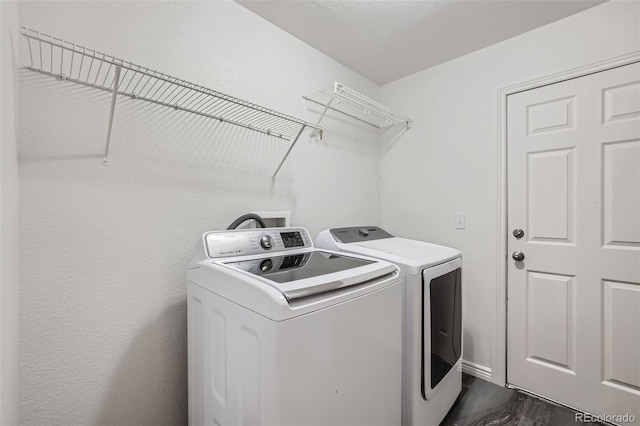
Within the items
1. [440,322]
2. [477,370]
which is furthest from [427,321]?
[477,370]

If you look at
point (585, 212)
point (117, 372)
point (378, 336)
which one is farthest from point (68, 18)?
point (585, 212)

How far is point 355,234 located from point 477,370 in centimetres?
143

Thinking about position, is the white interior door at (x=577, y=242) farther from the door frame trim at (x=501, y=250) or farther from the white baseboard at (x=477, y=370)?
the white baseboard at (x=477, y=370)

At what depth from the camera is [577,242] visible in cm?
174

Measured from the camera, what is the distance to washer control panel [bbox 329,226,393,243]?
177cm

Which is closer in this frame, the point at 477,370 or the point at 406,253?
the point at 406,253

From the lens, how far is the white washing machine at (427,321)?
4.33ft

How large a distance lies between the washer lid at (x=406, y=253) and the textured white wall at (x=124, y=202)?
0.67 meters

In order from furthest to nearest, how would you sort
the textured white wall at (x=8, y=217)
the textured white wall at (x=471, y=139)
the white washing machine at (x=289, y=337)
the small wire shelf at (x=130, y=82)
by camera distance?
the textured white wall at (x=471, y=139) < the small wire shelf at (x=130, y=82) < the white washing machine at (x=289, y=337) < the textured white wall at (x=8, y=217)

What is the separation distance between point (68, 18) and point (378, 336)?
1.75m

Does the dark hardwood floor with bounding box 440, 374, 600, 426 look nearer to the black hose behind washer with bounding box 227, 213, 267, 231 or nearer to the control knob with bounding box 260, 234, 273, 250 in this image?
the control knob with bounding box 260, 234, 273, 250

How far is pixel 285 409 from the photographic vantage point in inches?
31.5

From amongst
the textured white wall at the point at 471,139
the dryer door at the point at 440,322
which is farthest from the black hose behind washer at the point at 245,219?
the textured white wall at the point at 471,139

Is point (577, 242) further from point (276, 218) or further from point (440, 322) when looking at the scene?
point (276, 218)
